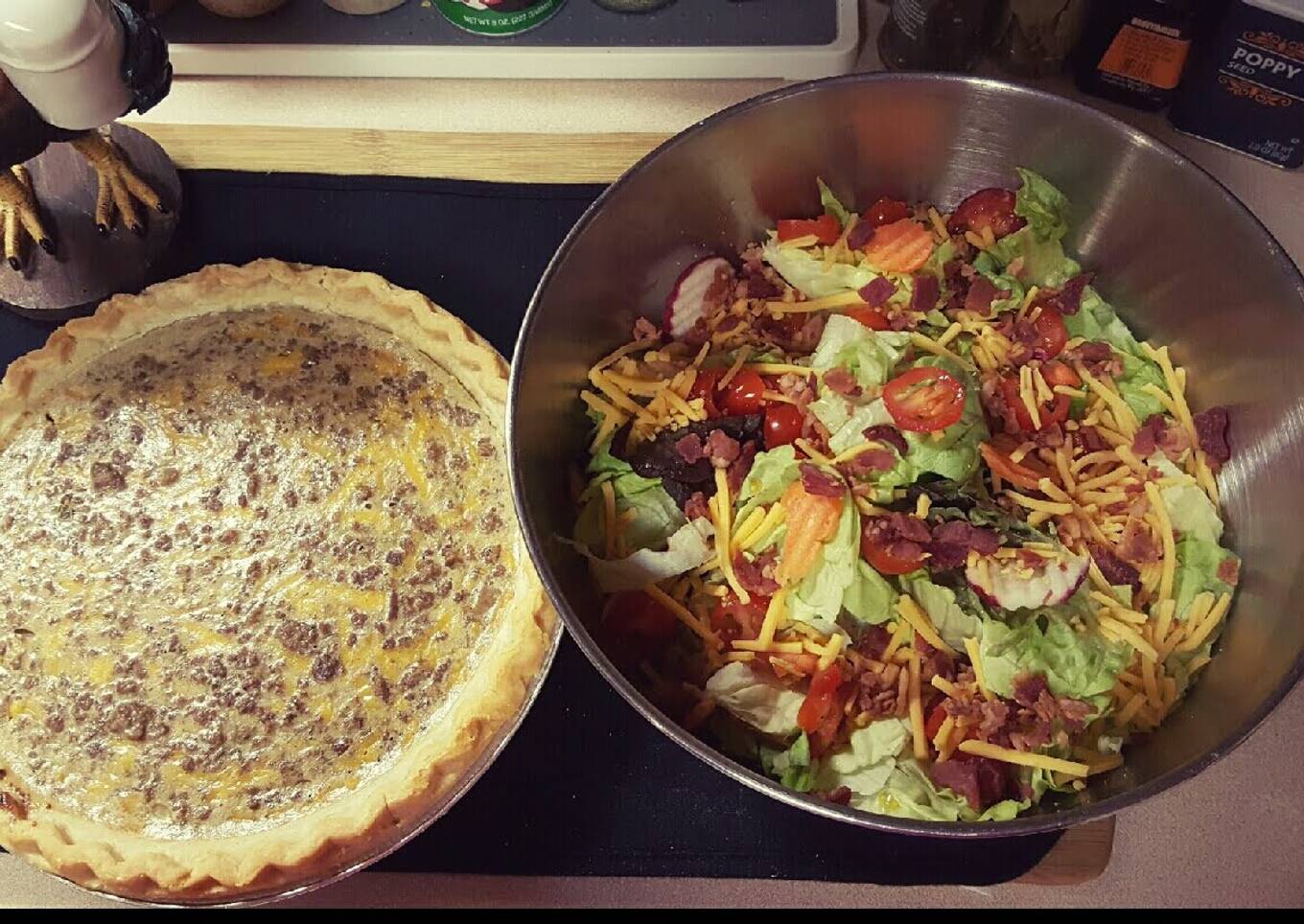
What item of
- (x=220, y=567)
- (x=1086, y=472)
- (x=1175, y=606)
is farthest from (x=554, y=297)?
(x=1175, y=606)

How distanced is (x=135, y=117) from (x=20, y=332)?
45 centimetres

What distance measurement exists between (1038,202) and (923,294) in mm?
220

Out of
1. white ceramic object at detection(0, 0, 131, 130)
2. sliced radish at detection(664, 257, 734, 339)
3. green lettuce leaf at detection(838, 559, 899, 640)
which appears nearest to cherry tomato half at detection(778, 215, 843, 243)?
sliced radish at detection(664, 257, 734, 339)

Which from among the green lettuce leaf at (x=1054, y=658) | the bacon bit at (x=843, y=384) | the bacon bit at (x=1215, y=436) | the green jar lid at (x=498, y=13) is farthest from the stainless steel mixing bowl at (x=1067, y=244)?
the green jar lid at (x=498, y=13)

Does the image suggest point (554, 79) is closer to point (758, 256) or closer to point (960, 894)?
point (758, 256)

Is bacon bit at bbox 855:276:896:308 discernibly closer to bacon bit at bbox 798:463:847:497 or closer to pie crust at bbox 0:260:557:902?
bacon bit at bbox 798:463:847:497

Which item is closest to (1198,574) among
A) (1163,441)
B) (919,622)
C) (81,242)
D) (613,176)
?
(1163,441)

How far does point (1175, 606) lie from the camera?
156 cm

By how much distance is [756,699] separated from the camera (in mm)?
1487

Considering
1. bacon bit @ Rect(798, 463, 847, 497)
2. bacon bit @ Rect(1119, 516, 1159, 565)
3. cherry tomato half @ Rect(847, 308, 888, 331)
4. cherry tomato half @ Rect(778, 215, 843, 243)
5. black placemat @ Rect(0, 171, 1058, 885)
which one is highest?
cherry tomato half @ Rect(778, 215, 843, 243)

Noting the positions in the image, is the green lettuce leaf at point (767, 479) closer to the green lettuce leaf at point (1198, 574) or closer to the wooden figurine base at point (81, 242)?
the green lettuce leaf at point (1198, 574)

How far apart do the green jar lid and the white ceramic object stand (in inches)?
27.4

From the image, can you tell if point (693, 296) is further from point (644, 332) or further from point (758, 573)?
point (758, 573)

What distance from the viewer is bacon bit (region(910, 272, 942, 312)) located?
1.70 m
